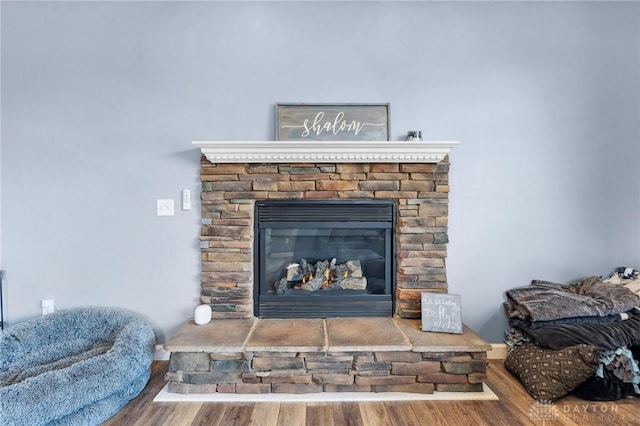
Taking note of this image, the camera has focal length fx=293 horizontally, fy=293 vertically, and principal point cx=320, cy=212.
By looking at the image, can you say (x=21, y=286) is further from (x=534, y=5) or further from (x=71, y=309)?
(x=534, y=5)

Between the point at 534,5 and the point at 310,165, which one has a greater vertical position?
the point at 534,5

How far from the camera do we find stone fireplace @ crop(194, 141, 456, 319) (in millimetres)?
1913

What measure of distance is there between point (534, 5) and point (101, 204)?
3.20 meters

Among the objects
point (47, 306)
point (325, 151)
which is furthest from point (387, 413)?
point (47, 306)

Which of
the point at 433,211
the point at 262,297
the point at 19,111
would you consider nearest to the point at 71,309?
the point at 262,297

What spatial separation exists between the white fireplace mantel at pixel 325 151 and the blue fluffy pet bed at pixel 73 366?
3.86 feet

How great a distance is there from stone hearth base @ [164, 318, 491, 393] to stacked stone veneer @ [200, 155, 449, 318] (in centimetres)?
35

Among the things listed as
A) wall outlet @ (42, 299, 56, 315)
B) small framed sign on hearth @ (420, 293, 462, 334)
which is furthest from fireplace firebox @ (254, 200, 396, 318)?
wall outlet @ (42, 299, 56, 315)

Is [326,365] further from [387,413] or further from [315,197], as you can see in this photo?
[315,197]

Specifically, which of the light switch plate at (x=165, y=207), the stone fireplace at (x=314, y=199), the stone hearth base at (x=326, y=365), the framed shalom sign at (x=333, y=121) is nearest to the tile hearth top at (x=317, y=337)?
the stone hearth base at (x=326, y=365)

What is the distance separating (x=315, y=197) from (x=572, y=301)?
167 centimetres

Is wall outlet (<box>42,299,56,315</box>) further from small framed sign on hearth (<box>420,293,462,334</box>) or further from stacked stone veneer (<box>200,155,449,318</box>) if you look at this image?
small framed sign on hearth (<box>420,293,462,334</box>)

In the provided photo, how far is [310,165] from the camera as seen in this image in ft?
6.27

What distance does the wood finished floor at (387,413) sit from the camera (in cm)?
141
